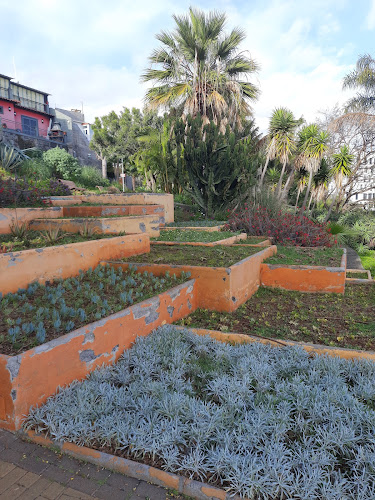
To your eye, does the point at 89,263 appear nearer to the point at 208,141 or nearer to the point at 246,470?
the point at 246,470

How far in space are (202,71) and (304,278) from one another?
1250 centimetres

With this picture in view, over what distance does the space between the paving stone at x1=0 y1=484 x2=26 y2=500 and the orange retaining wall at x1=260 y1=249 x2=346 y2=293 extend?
435 cm

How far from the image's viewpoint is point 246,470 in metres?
1.67

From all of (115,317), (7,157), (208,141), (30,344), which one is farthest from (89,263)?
(7,157)

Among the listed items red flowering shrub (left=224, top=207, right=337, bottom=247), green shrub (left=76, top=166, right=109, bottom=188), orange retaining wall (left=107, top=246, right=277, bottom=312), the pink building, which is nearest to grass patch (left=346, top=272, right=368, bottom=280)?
red flowering shrub (left=224, top=207, right=337, bottom=247)

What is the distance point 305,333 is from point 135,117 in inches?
1189

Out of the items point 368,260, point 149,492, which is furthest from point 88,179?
point 149,492

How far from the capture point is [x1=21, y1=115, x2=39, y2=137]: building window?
25625 millimetres

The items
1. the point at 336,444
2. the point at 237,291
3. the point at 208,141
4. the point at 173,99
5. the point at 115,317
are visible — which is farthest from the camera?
the point at 173,99

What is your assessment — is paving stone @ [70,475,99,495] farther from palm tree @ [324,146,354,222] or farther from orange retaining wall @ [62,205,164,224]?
palm tree @ [324,146,354,222]

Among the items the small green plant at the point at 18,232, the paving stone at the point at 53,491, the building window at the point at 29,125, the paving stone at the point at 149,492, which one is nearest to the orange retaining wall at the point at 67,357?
the paving stone at the point at 53,491

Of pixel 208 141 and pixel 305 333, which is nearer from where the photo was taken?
pixel 305 333

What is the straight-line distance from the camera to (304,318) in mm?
4102

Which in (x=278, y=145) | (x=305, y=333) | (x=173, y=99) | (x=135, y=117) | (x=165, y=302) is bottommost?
(x=305, y=333)
